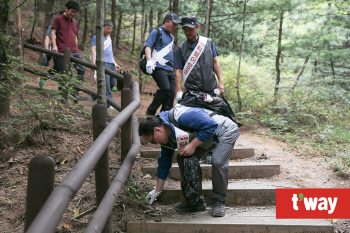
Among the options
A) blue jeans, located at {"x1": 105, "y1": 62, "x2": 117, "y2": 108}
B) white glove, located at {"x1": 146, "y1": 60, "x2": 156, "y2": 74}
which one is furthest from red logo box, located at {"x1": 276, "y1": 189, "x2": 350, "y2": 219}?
blue jeans, located at {"x1": 105, "y1": 62, "x2": 117, "y2": 108}

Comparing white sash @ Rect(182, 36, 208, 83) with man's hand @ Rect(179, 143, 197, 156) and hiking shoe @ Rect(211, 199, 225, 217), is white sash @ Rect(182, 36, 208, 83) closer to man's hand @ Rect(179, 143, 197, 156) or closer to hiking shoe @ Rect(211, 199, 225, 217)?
man's hand @ Rect(179, 143, 197, 156)

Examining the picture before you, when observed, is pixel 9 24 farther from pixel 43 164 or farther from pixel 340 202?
pixel 340 202

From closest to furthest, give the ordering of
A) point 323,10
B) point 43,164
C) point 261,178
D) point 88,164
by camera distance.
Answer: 1. point 43,164
2. point 88,164
3. point 261,178
4. point 323,10

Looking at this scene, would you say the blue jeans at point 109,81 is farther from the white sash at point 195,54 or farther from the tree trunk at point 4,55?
the white sash at point 195,54

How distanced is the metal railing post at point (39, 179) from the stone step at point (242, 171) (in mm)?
2715

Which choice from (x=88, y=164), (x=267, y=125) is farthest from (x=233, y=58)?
(x=88, y=164)

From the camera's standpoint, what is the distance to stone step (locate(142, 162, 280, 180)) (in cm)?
405

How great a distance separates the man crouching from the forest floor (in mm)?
321

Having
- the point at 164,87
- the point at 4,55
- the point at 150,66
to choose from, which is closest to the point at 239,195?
the point at 164,87

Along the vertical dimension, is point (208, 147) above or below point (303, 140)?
above

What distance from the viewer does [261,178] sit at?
4227mm

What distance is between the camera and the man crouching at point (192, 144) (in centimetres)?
283

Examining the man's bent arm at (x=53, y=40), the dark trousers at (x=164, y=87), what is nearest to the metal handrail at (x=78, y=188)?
the dark trousers at (x=164, y=87)

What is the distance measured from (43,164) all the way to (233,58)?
479 inches
